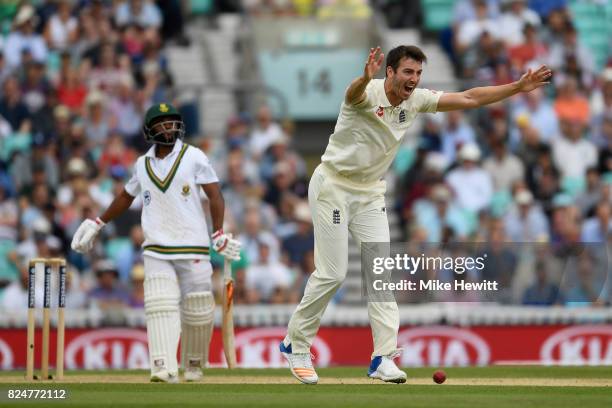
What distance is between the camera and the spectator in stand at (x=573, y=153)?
62.8 ft

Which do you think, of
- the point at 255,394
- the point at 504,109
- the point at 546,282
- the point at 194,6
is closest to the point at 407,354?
the point at 546,282

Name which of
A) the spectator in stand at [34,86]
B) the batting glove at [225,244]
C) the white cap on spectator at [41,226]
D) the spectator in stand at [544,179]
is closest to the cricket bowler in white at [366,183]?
the batting glove at [225,244]

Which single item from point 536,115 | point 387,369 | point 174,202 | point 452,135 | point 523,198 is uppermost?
point 536,115

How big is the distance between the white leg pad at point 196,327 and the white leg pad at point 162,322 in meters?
0.27

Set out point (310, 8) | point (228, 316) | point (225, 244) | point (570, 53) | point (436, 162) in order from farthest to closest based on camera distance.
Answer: point (310, 8) → point (570, 53) → point (436, 162) → point (228, 316) → point (225, 244)

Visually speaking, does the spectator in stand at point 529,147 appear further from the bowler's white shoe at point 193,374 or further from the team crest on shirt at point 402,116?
the team crest on shirt at point 402,116

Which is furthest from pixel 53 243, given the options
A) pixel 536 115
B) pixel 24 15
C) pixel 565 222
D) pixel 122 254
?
pixel 536 115

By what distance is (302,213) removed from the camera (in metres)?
17.9

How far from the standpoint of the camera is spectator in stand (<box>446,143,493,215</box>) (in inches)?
728

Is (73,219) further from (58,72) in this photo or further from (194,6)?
(194,6)

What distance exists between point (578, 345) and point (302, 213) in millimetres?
3469

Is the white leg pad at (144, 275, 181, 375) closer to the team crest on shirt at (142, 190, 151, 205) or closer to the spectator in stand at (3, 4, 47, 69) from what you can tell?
the team crest on shirt at (142, 190, 151, 205)

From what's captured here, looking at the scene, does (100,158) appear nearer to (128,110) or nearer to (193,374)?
(128,110)

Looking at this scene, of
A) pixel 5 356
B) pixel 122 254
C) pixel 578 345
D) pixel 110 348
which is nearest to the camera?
pixel 5 356
